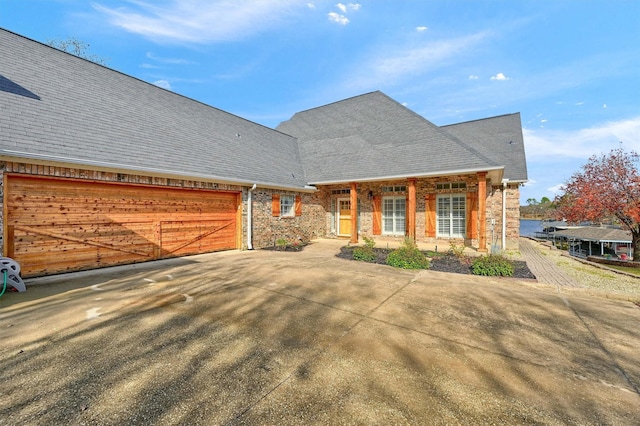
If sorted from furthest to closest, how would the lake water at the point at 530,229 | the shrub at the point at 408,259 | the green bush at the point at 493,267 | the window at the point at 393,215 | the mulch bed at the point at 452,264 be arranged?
the lake water at the point at 530,229, the window at the point at 393,215, the shrub at the point at 408,259, the mulch bed at the point at 452,264, the green bush at the point at 493,267

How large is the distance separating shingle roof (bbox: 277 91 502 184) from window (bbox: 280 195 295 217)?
1.65 m

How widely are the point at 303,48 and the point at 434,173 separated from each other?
974 cm

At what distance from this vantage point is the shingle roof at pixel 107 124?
6.45 m

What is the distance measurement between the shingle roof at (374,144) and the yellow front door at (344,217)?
2.41 m

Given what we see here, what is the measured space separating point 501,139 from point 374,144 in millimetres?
7561

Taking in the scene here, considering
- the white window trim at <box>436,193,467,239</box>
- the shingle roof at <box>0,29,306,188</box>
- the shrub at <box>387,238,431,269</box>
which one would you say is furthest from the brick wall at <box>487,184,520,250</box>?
the shingle roof at <box>0,29,306,188</box>

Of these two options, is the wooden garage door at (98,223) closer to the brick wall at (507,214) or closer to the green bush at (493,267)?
the green bush at (493,267)

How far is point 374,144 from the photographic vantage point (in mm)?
13500

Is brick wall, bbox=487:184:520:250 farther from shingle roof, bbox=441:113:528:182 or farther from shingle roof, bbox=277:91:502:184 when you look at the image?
shingle roof, bbox=277:91:502:184

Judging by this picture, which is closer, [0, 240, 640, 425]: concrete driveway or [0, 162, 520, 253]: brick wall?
[0, 240, 640, 425]: concrete driveway

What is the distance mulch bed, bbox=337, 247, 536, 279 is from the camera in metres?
7.07

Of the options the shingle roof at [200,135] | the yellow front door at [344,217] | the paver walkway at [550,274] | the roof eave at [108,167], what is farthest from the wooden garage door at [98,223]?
the paver walkway at [550,274]

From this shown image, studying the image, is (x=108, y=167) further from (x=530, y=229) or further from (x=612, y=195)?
(x=530, y=229)

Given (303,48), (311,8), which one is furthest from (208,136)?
(303,48)
